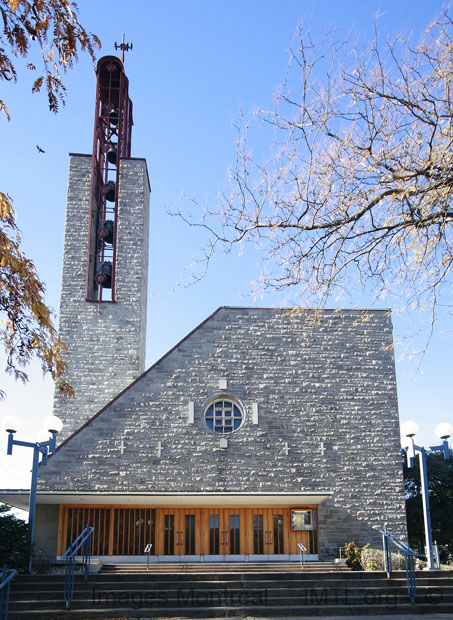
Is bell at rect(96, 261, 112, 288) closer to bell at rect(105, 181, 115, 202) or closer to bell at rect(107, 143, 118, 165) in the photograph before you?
bell at rect(105, 181, 115, 202)

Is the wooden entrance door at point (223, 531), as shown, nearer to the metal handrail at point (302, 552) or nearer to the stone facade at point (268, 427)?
the stone facade at point (268, 427)

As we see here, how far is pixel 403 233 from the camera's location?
7.09 metres

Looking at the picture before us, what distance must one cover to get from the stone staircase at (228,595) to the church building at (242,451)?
11.6 feet

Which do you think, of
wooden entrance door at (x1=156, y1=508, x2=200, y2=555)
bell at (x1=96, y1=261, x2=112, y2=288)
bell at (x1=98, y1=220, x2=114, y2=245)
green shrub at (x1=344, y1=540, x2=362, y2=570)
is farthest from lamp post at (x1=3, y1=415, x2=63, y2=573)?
bell at (x1=98, y1=220, x2=114, y2=245)

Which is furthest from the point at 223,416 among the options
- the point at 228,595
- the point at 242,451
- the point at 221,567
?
the point at 228,595

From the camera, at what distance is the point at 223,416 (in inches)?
690

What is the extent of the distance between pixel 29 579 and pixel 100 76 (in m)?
17.7

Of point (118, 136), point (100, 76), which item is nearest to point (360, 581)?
point (118, 136)

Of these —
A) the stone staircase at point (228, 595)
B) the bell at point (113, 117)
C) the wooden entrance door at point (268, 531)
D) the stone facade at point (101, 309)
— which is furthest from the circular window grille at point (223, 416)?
the bell at point (113, 117)

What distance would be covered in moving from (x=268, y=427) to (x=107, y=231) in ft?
29.3

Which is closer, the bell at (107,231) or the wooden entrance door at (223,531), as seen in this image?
the wooden entrance door at (223,531)

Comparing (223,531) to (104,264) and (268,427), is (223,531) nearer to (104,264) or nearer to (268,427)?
(268,427)

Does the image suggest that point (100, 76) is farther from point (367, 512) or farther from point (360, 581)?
point (360, 581)

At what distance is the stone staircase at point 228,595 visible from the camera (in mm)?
10828
